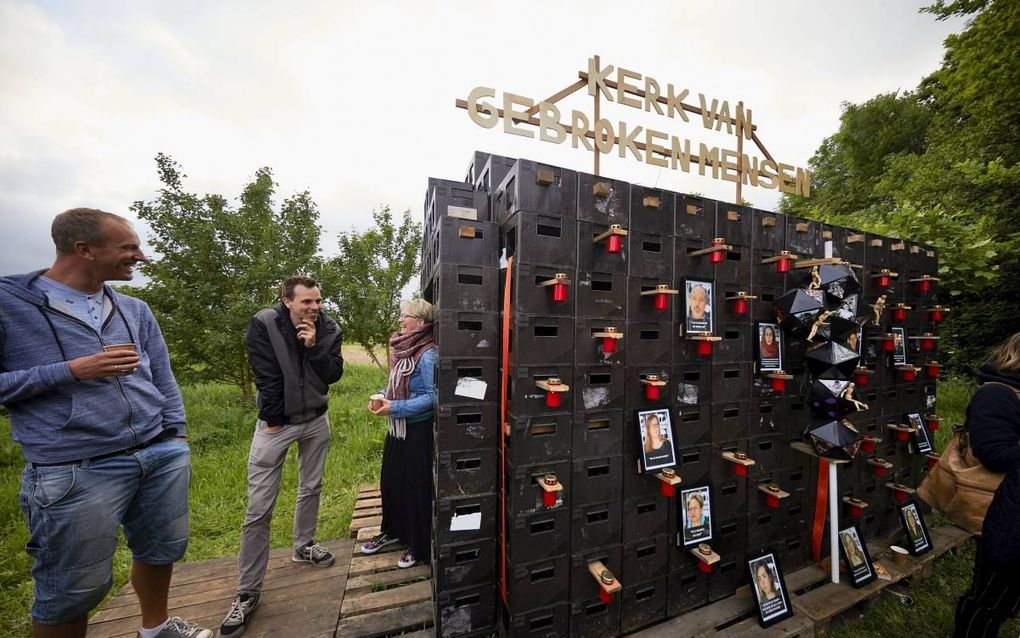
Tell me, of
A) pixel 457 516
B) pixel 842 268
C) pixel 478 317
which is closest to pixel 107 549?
pixel 457 516

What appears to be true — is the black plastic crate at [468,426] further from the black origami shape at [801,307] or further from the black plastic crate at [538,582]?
the black origami shape at [801,307]

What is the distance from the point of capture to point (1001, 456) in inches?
81.4

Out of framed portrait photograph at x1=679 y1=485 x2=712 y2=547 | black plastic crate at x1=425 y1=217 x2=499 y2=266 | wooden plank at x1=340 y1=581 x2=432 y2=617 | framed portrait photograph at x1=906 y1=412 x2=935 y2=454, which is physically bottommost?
wooden plank at x1=340 y1=581 x2=432 y2=617

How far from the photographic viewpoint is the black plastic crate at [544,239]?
89.7 inches

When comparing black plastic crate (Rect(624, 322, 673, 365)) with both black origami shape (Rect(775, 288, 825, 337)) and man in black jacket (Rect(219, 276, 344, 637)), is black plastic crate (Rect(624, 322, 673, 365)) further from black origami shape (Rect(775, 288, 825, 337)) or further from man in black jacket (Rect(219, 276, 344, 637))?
→ man in black jacket (Rect(219, 276, 344, 637))

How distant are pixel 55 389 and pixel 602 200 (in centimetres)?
→ 324

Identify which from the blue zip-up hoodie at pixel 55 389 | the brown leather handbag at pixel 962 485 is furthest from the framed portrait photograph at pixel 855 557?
the blue zip-up hoodie at pixel 55 389

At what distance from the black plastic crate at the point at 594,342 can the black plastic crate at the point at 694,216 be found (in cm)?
92

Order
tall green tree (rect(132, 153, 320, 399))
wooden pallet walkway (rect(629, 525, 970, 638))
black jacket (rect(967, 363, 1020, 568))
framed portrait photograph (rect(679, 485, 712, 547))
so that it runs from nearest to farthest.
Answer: black jacket (rect(967, 363, 1020, 568))
wooden pallet walkway (rect(629, 525, 970, 638))
framed portrait photograph (rect(679, 485, 712, 547))
tall green tree (rect(132, 153, 320, 399))

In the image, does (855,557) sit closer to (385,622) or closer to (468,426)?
(468,426)

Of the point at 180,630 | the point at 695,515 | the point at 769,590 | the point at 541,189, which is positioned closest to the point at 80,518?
the point at 180,630

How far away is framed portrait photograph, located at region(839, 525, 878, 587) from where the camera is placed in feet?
9.75

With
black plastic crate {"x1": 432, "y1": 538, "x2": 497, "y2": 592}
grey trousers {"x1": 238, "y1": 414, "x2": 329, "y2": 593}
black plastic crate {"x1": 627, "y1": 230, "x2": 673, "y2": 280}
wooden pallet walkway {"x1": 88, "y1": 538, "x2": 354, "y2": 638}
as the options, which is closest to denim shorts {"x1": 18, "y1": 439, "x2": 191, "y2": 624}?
grey trousers {"x1": 238, "y1": 414, "x2": 329, "y2": 593}

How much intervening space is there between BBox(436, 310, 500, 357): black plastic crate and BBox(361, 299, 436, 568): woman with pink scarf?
58cm
